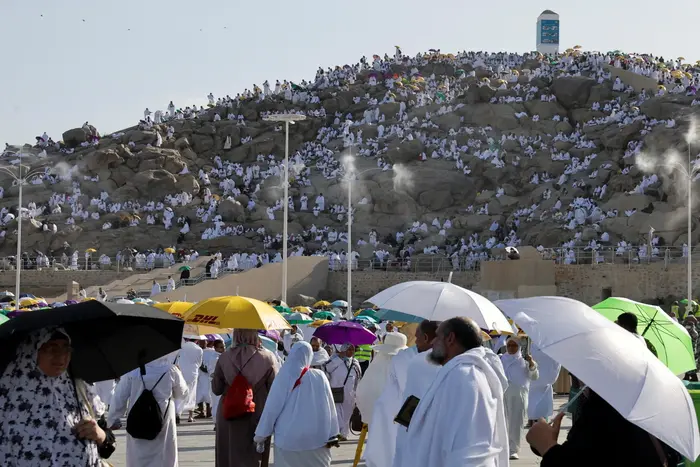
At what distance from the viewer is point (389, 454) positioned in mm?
7891

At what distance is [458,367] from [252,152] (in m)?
66.5

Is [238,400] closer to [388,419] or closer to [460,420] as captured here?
[388,419]

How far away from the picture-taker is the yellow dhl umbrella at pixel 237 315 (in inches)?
390

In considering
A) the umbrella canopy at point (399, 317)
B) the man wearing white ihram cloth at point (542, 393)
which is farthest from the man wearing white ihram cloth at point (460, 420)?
the man wearing white ihram cloth at point (542, 393)

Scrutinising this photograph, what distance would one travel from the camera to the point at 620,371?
5.06m

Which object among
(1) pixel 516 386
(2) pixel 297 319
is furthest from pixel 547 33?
(1) pixel 516 386

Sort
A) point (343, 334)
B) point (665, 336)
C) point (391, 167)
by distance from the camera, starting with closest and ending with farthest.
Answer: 1. point (665, 336)
2. point (343, 334)
3. point (391, 167)

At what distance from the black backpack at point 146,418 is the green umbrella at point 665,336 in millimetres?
3402

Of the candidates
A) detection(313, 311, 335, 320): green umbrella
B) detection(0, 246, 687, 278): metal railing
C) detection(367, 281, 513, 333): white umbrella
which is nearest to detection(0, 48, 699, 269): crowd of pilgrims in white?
detection(0, 246, 687, 278): metal railing

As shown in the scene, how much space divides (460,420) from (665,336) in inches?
165

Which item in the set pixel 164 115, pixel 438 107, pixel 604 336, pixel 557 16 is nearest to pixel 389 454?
pixel 604 336

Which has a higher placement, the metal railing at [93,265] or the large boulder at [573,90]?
the large boulder at [573,90]

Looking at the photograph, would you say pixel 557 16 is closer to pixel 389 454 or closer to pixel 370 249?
pixel 370 249

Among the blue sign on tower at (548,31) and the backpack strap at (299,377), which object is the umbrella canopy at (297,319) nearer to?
the backpack strap at (299,377)
